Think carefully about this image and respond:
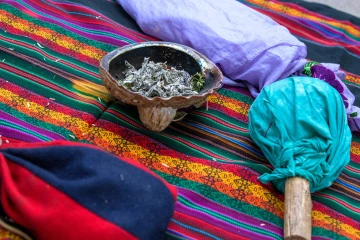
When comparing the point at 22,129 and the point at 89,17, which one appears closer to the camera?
the point at 22,129

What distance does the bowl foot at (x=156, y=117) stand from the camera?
1.39m

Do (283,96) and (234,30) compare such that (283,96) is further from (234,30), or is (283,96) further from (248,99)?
(234,30)

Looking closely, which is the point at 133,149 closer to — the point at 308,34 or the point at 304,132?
the point at 304,132

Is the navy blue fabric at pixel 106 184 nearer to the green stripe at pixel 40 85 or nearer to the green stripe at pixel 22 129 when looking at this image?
the green stripe at pixel 22 129

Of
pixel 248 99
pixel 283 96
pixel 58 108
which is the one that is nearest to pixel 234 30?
pixel 248 99

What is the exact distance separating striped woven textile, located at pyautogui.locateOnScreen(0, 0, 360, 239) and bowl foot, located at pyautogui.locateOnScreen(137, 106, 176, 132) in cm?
4

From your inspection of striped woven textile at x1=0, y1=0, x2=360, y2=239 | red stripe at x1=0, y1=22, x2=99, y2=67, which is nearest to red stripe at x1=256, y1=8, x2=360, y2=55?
striped woven textile at x1=0, y1=0, x2=360, y2=239

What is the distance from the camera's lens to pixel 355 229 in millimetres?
1326

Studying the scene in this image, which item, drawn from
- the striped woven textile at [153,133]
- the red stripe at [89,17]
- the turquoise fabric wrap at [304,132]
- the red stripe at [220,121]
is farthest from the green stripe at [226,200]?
the red stripe at [89,17]

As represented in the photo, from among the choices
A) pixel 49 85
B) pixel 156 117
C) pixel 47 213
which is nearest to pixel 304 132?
pixel 156 117

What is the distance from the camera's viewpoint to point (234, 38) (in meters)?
1.72

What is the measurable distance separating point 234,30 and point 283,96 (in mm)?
476

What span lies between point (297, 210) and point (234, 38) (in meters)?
0.78

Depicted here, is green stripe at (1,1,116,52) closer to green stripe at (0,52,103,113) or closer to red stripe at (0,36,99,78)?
red stripe at (0,36,99,78)
